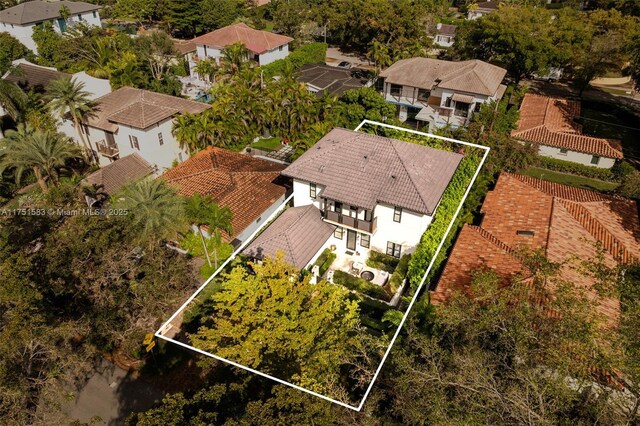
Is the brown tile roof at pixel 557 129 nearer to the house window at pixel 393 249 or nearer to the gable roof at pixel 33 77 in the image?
the house window at pixel 393 249

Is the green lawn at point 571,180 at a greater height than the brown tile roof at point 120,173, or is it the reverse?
the brown tile roof at point 120,173

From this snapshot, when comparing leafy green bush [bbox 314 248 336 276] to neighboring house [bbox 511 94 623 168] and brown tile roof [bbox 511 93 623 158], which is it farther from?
brown tile roof [bbox 511 93 623 158]

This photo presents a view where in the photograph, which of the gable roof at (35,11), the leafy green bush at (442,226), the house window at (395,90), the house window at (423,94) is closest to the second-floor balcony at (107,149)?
the leafy green bush at (442,226)

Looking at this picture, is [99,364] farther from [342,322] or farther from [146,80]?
[146,80]

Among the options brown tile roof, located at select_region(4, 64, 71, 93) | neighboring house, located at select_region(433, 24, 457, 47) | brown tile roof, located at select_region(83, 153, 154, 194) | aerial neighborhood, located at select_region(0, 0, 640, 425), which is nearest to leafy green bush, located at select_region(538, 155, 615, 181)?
aerial neighborhood, located at select_region(0, 0, 640, 425)

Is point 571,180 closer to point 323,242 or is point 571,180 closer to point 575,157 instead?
point 575,157

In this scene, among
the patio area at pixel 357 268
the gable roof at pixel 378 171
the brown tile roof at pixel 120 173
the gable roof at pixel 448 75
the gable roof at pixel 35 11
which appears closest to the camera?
the gable roof at pixel 378 171
